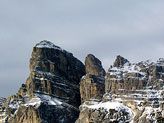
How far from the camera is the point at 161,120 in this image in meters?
161

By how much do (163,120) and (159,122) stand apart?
12.0 feet

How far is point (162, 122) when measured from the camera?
160 meters

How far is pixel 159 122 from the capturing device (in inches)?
6462

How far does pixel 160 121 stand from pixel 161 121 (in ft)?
4.13

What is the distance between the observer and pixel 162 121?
16025cm

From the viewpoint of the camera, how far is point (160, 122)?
162 metres

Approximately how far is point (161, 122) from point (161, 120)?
1.64ft

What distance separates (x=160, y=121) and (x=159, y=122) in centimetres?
217

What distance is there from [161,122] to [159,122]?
327cm

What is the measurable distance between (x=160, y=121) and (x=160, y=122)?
271 millimetres

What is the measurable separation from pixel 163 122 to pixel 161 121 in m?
0.69

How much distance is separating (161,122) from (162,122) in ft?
1.76

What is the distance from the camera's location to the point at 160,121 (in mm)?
162000

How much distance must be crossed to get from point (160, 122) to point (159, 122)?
2.26 metres
